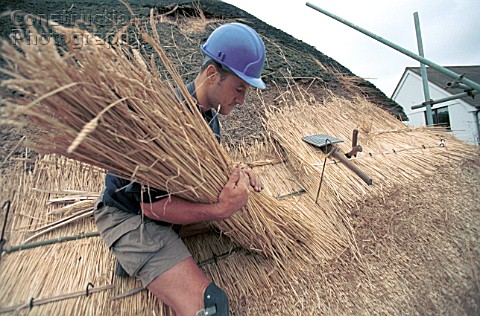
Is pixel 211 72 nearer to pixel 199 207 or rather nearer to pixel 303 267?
pixel 199 207

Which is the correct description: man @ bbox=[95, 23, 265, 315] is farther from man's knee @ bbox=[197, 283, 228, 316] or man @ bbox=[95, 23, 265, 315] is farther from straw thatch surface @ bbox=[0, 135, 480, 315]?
straw thatch surface @ bbox=[0, 135, 480, 315]

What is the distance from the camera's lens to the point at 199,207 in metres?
1.10

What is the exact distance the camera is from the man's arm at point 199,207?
1.08 m

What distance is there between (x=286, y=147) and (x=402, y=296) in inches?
42.6

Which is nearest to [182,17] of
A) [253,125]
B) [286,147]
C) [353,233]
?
[253,125]

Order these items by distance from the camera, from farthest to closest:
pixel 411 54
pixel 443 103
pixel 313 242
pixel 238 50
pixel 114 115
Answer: pixel 443 103 < pixel 411 54 < pixel 313 242 < pixel 238 50 < pixel 114 115

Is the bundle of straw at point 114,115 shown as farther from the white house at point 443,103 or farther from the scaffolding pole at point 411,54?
the white house at point 443,103

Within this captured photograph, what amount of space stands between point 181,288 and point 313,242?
2.29 ft

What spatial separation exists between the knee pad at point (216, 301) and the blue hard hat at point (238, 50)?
902 mm

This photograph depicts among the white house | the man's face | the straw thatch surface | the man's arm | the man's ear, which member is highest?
the man's ear

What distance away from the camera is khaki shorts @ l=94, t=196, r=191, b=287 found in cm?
112

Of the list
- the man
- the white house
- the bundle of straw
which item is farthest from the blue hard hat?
the white house

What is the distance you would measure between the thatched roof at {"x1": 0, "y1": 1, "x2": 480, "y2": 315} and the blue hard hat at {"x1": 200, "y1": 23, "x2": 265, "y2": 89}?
0.76 m

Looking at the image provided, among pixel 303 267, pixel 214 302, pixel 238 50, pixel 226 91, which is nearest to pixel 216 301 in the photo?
pixel 214 302
